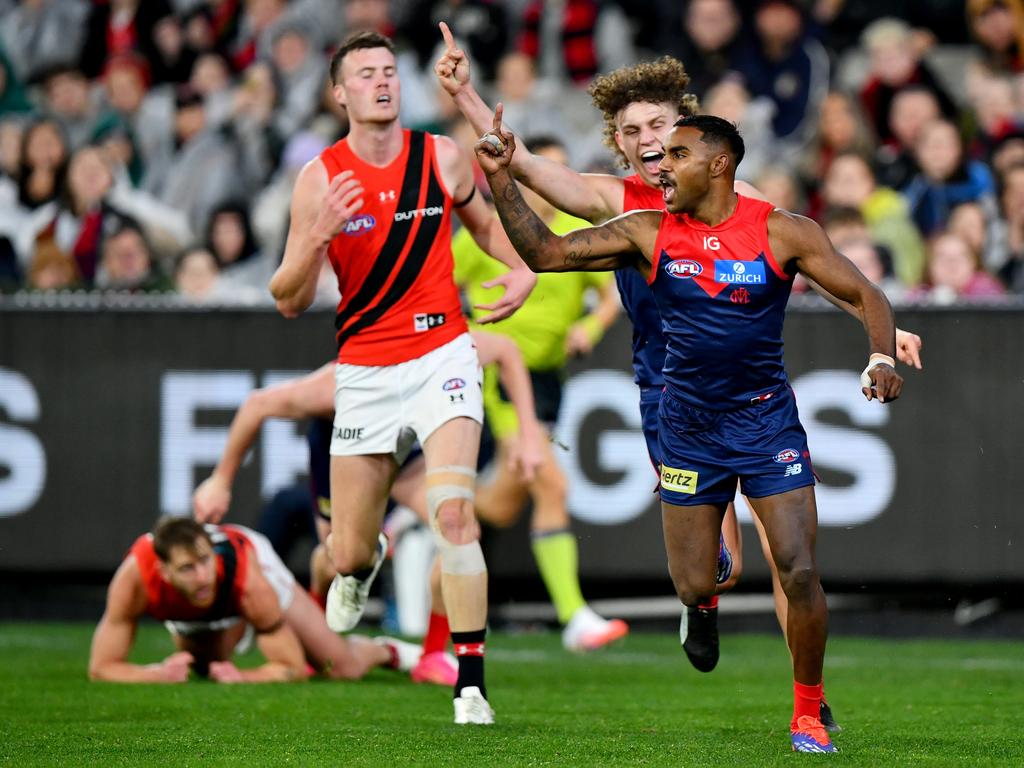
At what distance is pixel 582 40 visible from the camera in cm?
1578

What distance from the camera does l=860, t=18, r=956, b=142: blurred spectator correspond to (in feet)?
→ 47.2

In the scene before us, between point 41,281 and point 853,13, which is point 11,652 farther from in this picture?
point 853,13

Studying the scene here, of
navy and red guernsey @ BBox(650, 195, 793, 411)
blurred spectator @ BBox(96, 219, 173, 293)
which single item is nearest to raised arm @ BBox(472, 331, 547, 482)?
navy and red guernsey @ BBox(650, 195, 793, 411)

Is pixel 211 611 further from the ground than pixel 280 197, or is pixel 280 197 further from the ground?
pixel 280 197

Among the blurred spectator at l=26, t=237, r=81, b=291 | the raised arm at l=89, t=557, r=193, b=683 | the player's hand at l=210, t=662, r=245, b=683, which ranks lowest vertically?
the player's hand at l=210, t=662, r=245, b=683

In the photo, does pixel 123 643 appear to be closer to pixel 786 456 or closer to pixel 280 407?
pixel 280 407

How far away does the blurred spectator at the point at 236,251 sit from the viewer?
554 inches

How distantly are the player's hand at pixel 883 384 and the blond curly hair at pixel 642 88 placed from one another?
2008 mm

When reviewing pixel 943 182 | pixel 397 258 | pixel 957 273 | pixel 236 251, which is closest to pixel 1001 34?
pixel 943 182

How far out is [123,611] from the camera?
9.34 m

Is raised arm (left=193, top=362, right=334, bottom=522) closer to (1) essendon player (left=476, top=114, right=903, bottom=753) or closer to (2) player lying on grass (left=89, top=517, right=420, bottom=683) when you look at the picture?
(2) player lying on grass (left=89, top=517, right=420, bottom=683)

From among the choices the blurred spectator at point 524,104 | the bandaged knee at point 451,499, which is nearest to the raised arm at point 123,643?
the bandaged knee at point 451,499

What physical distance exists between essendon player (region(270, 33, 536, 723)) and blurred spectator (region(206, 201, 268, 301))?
19.7 ft

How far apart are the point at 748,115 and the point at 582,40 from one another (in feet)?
6.50
